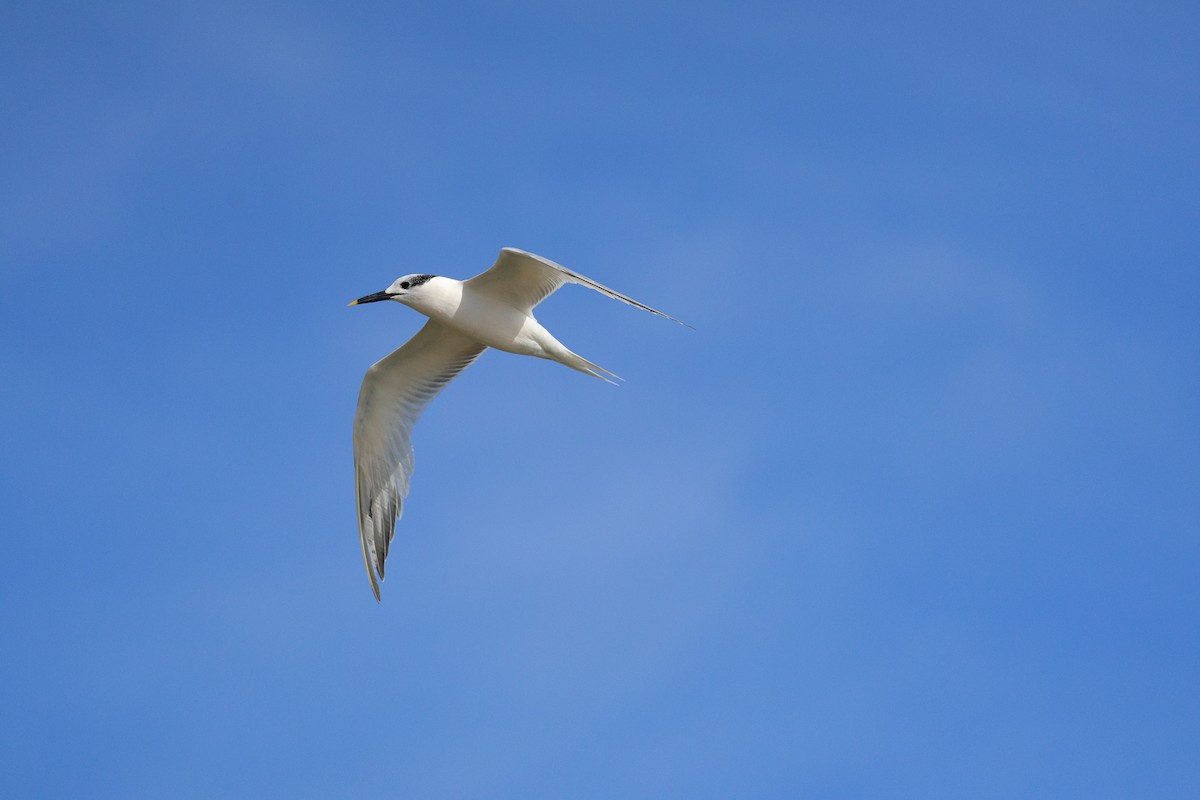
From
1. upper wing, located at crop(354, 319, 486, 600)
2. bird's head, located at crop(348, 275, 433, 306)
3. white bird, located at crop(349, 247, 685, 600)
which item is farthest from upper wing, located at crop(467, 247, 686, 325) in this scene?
upper wing, located at crop(354, 319, 486, 600)

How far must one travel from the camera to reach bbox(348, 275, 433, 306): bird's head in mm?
12680

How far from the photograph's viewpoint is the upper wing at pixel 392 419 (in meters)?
13.7

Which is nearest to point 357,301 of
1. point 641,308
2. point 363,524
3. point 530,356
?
point 530,356

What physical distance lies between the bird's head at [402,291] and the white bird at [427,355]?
1cm

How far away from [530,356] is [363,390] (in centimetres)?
223

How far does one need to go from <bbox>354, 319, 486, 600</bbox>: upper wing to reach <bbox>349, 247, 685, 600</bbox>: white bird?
12mm

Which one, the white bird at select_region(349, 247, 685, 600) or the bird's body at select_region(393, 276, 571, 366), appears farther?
the bird's body at select_region(393, 276, 571, 366)

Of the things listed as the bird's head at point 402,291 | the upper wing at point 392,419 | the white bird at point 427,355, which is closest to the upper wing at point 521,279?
the white bird at point 427,355

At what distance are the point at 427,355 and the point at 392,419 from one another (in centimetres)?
94

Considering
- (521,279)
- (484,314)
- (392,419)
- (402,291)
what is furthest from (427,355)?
(521,279)

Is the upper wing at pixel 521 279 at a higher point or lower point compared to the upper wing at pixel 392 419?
higher

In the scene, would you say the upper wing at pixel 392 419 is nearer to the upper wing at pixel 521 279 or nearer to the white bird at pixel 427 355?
the white bird at pixel 427 355

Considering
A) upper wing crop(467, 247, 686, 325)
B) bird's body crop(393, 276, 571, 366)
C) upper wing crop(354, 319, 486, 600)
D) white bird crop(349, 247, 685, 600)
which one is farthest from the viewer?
upper wing crop(354, 319, 486, 600)

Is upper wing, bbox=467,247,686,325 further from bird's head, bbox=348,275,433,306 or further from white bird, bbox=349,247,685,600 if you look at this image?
bird's head, bbox=348,275,433,306
